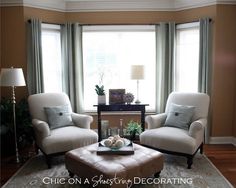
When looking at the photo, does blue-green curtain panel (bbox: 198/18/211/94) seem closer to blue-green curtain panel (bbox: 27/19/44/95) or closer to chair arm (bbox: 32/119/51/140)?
chair arm (bbox: 32/119/51/140)

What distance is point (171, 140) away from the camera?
342 centimetres

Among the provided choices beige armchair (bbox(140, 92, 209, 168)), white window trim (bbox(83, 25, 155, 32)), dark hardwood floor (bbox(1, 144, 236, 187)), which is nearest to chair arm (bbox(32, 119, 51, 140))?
dark hardwood floor (bbox(1, 144, 236, 187))

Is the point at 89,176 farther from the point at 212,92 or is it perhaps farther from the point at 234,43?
the point at 234,43

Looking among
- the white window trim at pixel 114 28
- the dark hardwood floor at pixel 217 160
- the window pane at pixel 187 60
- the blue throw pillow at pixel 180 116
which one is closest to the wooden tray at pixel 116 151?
the blue throw pillow at pixel 180 116

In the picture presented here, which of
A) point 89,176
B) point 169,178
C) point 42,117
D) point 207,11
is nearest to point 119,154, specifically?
point 89,176

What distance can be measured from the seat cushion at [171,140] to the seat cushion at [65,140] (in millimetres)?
815

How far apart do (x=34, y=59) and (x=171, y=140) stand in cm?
265

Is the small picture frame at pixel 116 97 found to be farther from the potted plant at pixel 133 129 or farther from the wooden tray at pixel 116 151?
the wooden tray at pixel 116 151

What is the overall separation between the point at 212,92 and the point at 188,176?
1.77 m

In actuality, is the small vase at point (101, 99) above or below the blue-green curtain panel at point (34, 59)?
below

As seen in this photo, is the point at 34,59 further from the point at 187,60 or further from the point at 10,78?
the point at 187,60

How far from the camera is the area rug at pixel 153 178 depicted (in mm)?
2961

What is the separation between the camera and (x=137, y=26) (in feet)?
15.5

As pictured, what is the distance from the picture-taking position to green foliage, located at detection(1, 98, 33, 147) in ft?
12.5
